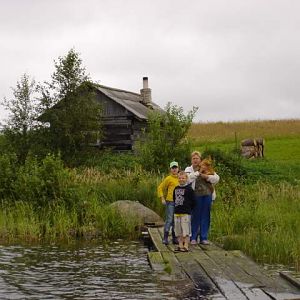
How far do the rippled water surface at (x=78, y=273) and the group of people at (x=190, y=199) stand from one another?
1.07 metres

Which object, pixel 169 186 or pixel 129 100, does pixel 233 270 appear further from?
pixel 129 100

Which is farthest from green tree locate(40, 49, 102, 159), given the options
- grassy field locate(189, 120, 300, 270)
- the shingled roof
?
grassy field locate(189, 120, 300, 270)

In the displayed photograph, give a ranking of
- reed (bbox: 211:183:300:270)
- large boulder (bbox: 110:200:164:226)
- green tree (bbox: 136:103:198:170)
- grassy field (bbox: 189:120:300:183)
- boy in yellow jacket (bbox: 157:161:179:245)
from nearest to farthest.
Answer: reed (bbox: 211:183:300:270) → boy in yellow jacket (bbox: 157:161:179:245) → large boulder (bbox: 110:200:164:226) → green tree (bbox: 136:103:198:170) → grassy field (bbox: 189:120:300:183)

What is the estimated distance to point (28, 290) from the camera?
10.0 meters

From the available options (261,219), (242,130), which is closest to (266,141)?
(242,130)

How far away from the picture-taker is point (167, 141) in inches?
1059

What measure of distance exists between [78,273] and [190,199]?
8.78ft

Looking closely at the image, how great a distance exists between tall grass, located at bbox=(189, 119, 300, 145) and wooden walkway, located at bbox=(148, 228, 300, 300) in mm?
36370

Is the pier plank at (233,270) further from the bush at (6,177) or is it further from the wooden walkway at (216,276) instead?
the bush at (6,177)

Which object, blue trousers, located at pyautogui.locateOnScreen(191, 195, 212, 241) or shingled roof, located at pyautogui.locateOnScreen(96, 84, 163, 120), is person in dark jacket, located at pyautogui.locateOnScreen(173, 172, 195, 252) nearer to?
blue trousers, located at pyautogui.locateOnScreen(191, 195, 212, 241)

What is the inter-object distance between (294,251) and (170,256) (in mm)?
2624

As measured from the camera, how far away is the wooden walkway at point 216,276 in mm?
8531

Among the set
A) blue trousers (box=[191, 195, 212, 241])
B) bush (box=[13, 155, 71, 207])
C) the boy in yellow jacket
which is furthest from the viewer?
bush (box=[13, 155, 71, 207])

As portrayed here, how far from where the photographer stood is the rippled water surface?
9672 mm
